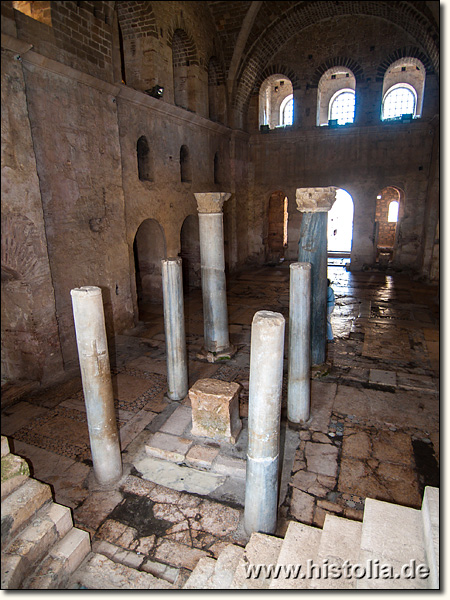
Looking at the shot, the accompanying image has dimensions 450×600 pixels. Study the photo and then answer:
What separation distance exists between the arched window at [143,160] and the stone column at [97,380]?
6627 mm

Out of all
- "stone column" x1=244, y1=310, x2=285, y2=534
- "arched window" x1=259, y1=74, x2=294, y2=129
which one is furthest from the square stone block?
"arched window" x1=259, y1=74, x2=294, y2=129

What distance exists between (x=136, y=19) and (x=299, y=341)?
29.9ft

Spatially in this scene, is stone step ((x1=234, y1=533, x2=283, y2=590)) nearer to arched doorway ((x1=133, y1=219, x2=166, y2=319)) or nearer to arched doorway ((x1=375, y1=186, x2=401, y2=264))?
arched doorway ((x1=133, y1=219, x2=166, y2=319))

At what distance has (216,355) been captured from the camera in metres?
7.61

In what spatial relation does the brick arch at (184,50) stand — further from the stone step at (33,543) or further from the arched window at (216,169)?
the stone step at (33,543)

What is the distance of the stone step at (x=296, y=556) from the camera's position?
2.66 meters

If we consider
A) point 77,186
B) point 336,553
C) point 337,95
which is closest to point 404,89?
point 337,95

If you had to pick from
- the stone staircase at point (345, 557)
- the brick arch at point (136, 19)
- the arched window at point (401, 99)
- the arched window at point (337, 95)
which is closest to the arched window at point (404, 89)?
the arched window at point (401, 99)

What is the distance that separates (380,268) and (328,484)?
12186 mm

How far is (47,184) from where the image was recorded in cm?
670

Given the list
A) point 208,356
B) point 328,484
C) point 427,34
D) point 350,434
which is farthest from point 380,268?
point 328,484

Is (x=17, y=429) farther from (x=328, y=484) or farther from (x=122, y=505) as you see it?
(x=328, y=484)

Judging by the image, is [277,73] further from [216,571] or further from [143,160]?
[216,571]

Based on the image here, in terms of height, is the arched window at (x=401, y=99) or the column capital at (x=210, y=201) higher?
the arched window at (x=401, y=99)
